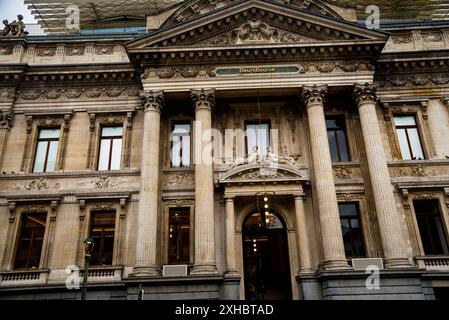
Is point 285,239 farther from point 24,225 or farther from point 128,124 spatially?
point 24,225

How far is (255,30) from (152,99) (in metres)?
6.67

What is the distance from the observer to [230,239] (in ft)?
59.4

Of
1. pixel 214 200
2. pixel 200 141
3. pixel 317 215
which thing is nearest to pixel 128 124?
pixel 200 141

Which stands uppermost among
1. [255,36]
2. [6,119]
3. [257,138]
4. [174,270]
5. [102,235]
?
[255,36]

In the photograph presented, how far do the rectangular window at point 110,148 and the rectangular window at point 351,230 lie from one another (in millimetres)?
11987

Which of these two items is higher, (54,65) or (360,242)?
(54,65)

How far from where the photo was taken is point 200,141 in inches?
749

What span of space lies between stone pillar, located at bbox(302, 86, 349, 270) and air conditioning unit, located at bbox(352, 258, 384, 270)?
2.51 ft

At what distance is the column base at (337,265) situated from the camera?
16562mm

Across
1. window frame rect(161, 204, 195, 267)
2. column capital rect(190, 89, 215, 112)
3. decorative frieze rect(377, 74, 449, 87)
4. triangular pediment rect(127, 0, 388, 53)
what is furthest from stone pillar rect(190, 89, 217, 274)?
decorative frieze rect(377, 74, 449, 87)

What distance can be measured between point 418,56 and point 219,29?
36.0 feet

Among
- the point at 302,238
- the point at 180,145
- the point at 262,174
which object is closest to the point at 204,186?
Result: the point at 262,174

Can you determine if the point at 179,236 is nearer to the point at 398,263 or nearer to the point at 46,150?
the point at 46,150
